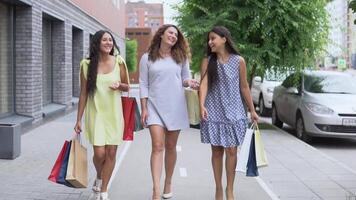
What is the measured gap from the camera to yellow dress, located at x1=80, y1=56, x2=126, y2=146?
566cm

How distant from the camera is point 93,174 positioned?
7.57 m

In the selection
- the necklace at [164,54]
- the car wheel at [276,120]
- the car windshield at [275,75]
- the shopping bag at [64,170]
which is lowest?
the car wheel at [276,120]

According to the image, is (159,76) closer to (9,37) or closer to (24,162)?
(24,162)

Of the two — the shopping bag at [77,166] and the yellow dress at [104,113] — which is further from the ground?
the yellow dress at [104,113]

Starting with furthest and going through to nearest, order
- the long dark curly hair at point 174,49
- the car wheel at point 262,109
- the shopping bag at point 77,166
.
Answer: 1. the car wheel at point 262,109
2. the long dark curly hair at point 174,49
3. the shopping bag at point 77,166

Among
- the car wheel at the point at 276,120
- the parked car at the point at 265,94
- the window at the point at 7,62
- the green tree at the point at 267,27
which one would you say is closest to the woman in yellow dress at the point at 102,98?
the window at the point at 7,62

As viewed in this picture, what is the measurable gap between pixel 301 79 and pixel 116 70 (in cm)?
819

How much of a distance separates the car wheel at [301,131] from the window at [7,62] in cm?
605

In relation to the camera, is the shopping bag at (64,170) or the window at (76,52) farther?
the window at (76,52)

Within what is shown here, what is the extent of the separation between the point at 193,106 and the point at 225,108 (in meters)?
0.36

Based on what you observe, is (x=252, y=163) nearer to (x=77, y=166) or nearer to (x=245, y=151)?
(x=245, y=151)

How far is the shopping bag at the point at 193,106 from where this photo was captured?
19.2 feet

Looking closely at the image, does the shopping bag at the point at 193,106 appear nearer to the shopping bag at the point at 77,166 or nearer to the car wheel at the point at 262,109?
the shopping bag at the point at 77,166

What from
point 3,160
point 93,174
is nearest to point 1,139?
point 3,160
